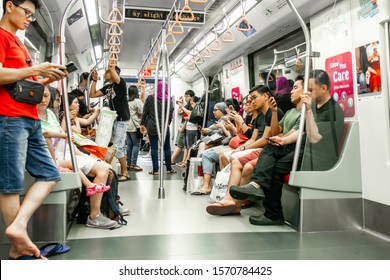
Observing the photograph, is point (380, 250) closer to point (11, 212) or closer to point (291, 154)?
point (291, 154)

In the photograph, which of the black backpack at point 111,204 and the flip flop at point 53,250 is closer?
the flip flop at point 53,250

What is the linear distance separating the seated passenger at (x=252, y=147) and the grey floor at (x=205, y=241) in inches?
4.1

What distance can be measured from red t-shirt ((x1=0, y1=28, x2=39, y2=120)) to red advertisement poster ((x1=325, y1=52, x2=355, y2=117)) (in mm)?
2480

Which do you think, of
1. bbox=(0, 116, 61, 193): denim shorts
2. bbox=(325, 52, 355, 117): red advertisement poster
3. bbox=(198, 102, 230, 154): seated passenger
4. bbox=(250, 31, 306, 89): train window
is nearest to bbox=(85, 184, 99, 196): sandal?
bbox=(0, 116, 61, 193): denim shorts

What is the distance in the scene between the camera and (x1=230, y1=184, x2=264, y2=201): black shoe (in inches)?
105

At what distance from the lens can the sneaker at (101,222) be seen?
2615mm

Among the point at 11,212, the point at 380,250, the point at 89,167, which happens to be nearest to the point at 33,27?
the point at 89,167

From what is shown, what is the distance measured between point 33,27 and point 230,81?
168 inches

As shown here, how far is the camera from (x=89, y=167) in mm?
2684

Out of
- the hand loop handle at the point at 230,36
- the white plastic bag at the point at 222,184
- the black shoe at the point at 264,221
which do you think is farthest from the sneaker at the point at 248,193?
the hand loop handle at the point at 230,36

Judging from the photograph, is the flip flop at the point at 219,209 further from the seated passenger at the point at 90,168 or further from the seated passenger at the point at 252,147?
the seated passenger at the point at 90,168

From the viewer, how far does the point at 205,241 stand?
7.61 ft

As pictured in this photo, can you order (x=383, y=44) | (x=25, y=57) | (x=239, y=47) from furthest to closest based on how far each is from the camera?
1. (x=239, y=47)
2. (x=383, y=44)
3. (x=25, y=57)

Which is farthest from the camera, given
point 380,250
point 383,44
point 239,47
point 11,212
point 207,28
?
point 207,28
